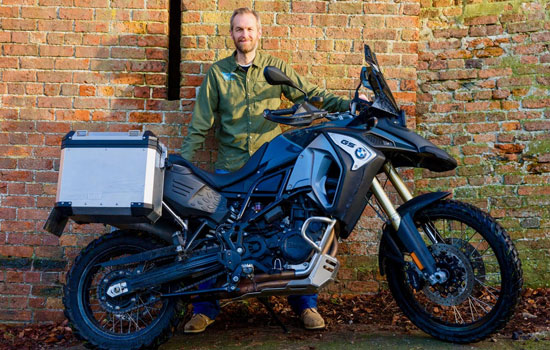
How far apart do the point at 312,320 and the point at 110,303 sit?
127 centimetres

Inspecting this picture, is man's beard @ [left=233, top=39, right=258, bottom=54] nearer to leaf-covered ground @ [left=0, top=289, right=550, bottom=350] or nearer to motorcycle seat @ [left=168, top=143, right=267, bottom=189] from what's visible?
motorcycle seat @ [left=168, top=143, right=267, bottom=189]

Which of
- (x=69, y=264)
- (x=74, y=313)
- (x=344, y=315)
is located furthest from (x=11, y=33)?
(x=344, y=315)

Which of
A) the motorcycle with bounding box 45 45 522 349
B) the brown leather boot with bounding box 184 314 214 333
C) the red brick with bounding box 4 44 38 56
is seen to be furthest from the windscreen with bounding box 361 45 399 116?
the red brick with bounding box 4 44 38 56

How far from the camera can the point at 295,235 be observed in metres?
2.94

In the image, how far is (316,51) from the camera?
13.2 ft

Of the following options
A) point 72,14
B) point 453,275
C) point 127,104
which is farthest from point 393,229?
point 72,14

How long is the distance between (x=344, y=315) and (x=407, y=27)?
218 cm

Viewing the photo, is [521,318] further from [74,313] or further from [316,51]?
[74,313]

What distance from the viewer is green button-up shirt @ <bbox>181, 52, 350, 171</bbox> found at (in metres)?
3.76

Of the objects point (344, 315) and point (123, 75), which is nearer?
point (344, 315)

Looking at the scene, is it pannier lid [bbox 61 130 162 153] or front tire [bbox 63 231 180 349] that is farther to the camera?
front tire [bbox 63 231 180 349]

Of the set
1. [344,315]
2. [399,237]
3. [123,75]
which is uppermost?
[123,75]

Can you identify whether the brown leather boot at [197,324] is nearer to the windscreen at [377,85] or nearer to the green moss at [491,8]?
the windscreen at [377,85]

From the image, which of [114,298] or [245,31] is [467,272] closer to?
[114,298]
